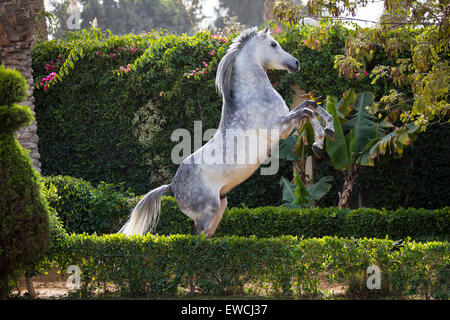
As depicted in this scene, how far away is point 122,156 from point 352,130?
536 centimetres

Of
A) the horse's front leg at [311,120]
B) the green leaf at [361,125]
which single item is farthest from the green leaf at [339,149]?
the horse's front leg at [311,120]

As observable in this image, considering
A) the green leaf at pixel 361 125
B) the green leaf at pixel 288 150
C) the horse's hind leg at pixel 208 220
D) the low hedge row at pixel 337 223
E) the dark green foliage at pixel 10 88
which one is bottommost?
the low hedge row at pixel 337 223

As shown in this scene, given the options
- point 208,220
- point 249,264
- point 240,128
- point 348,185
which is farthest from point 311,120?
point 348,185

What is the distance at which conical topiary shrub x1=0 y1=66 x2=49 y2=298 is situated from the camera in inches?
200

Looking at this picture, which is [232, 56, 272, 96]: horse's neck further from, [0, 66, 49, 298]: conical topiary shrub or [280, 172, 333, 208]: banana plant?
[280, 172, 333, 208]: banana plant

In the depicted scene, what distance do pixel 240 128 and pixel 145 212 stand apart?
172 centimetres

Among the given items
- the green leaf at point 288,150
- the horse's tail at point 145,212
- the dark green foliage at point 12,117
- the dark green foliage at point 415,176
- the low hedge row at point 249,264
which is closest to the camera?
the dark green foliage at point 12,117

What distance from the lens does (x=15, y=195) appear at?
513cm

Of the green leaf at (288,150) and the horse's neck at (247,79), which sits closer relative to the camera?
the horse's neck at (247,79)

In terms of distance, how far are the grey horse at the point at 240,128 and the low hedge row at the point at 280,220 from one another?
8.84 ft

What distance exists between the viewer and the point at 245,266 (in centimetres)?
580

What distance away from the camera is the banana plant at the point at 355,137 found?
8984 millimetres

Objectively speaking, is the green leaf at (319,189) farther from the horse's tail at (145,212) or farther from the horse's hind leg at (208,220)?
the horse's tail at (145,212)

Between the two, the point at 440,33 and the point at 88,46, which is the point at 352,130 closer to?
the point at 440,33
